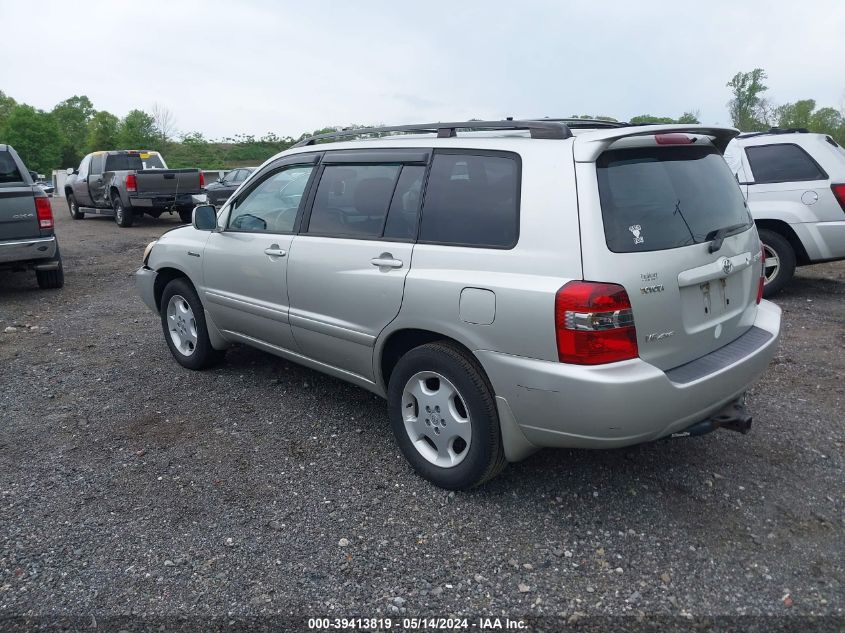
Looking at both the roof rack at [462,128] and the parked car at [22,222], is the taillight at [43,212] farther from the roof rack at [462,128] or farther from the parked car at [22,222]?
the roof rack at [462,128]

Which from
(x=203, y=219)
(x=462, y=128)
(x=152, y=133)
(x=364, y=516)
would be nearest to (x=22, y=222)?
(x=203, y=219)

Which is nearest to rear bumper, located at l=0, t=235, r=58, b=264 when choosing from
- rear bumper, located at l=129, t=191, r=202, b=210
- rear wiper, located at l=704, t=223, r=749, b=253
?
rear wiper, located at l=704, t=223, r=749, b=253

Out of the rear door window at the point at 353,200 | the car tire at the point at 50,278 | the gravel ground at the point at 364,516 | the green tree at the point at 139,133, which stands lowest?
the gravel ground at the point at 364,516

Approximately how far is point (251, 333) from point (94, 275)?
22.6 ft

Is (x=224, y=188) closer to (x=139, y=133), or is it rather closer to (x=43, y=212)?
(x=43, y=212)

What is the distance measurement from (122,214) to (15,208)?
29.7ft

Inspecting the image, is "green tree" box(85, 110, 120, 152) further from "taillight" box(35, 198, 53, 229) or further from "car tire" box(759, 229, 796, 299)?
"car tire" box(759, 229, 796, 299)

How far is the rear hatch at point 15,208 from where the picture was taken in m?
8.10

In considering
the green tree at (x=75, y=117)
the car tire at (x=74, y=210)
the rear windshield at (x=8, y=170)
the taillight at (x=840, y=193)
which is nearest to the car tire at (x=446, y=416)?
the taillight at (x=840, y=193)

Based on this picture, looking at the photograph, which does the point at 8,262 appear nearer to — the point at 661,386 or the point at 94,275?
the point at 94,275

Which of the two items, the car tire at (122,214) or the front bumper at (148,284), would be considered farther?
the car tire at (122,214)

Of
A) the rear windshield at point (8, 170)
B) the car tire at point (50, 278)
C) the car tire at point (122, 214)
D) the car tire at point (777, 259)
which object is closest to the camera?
the car tire at point (777, 259)

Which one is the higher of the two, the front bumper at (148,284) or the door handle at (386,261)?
the door handle at (386,261)

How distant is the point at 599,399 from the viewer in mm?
2854
